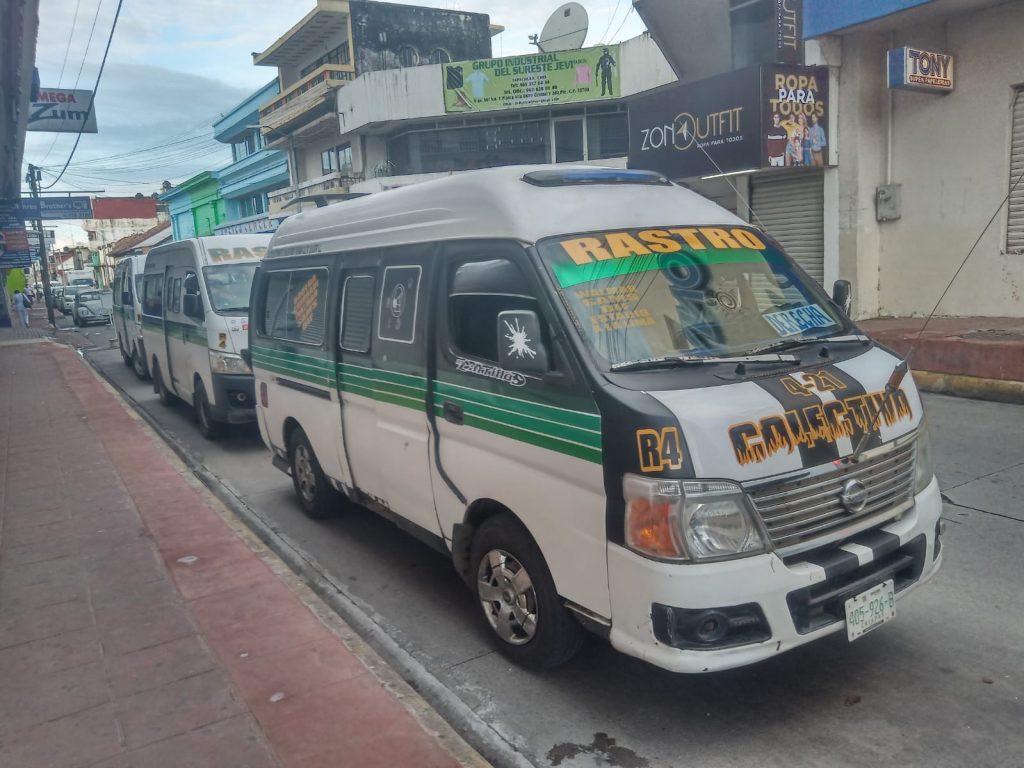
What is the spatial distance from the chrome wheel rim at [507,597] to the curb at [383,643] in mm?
416

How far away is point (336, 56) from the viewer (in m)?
29.8

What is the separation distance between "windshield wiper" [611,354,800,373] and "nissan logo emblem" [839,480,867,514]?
1.92ft

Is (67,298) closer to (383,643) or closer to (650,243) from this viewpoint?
(383,643)

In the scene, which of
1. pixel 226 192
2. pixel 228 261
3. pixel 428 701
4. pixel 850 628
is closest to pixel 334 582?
pixel 428 701

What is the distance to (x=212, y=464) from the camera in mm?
8945

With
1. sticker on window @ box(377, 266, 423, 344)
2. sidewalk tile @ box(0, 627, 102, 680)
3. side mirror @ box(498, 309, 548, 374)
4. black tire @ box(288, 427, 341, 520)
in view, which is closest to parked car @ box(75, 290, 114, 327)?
black tire @ box(288, 427, 341, 520)

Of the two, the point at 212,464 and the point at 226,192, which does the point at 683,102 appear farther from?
the point at 226,192

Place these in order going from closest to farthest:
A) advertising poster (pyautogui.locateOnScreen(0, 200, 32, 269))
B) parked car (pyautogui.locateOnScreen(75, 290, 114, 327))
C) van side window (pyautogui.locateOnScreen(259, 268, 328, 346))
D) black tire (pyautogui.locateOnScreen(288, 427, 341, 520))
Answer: van side window (pyautogui.locateOnScreen(259, 268, 328, 346)) → black tire (pyautogui.locateOnScreen(288, 427, 341, 520)) → advertising poster (pyautogui.locateOnScreen(0, 200, 32, 269)) → parked car (pyautogui.locateOnScreen(75, 290, 114, 327))

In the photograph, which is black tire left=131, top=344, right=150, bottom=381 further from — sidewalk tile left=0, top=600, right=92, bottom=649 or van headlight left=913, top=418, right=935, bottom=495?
van headlight left=913, top=418, right=935, bottom=495

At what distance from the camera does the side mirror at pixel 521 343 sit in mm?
3619

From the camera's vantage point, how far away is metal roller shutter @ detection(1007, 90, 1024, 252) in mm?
10867

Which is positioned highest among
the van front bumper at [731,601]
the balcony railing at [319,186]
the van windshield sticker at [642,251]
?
the balcony railing at [319,186]

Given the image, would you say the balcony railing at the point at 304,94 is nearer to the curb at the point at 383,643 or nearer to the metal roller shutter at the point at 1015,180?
the metal roller shutter at the point at 1015,180

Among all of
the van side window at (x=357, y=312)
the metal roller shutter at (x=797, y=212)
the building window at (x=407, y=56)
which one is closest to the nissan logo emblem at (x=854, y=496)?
the van side window at (x=357, y=312)
